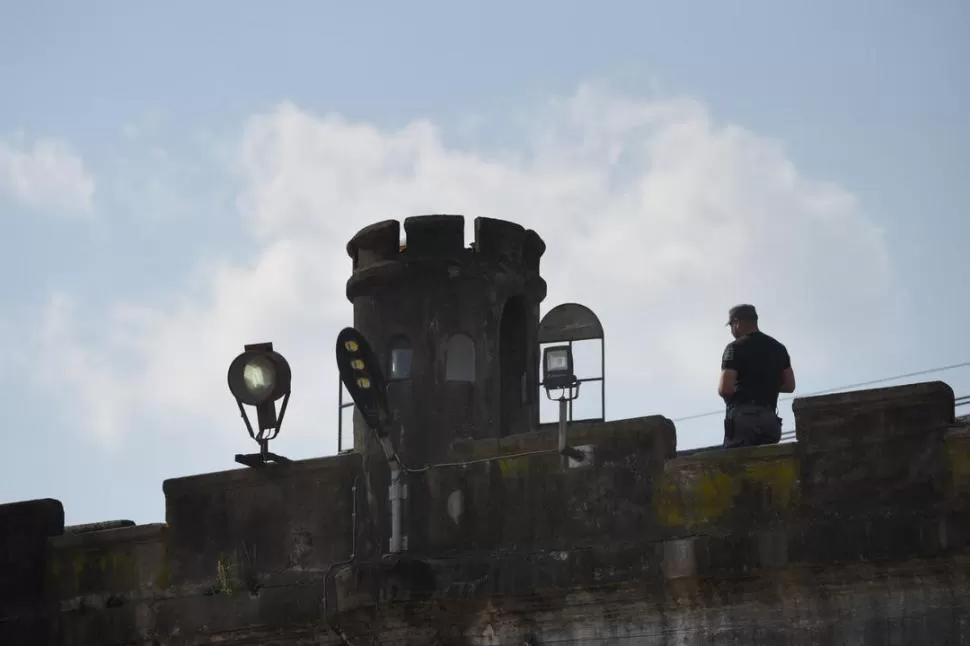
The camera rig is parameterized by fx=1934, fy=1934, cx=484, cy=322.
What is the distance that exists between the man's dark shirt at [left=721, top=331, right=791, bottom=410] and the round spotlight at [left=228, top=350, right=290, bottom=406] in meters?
4.31

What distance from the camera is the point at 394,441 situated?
59.7 feet

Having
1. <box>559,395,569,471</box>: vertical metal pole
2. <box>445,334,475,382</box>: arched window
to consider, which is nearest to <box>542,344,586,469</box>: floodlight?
<box>559,395,569,471</box>: vertical metal pole

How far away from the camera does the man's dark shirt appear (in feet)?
53.5

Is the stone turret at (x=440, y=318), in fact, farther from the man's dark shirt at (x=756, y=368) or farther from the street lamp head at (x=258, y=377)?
the man's dark shirt at (x=756, y=368)

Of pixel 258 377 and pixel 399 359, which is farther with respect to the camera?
pixel 399 359

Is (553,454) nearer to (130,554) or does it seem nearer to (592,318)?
(592,318)

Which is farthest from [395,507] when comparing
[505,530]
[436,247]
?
[436,247]

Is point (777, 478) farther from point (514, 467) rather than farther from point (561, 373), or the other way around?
point (514, 467)

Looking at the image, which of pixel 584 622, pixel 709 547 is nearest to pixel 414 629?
pixel 584 622

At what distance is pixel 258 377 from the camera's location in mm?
18203

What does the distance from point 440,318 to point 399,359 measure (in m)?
0.57

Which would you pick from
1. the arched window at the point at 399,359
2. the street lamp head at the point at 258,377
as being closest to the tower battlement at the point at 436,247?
the arched window at the point at 399,359

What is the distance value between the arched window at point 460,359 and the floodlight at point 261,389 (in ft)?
4.98

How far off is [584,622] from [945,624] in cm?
308
